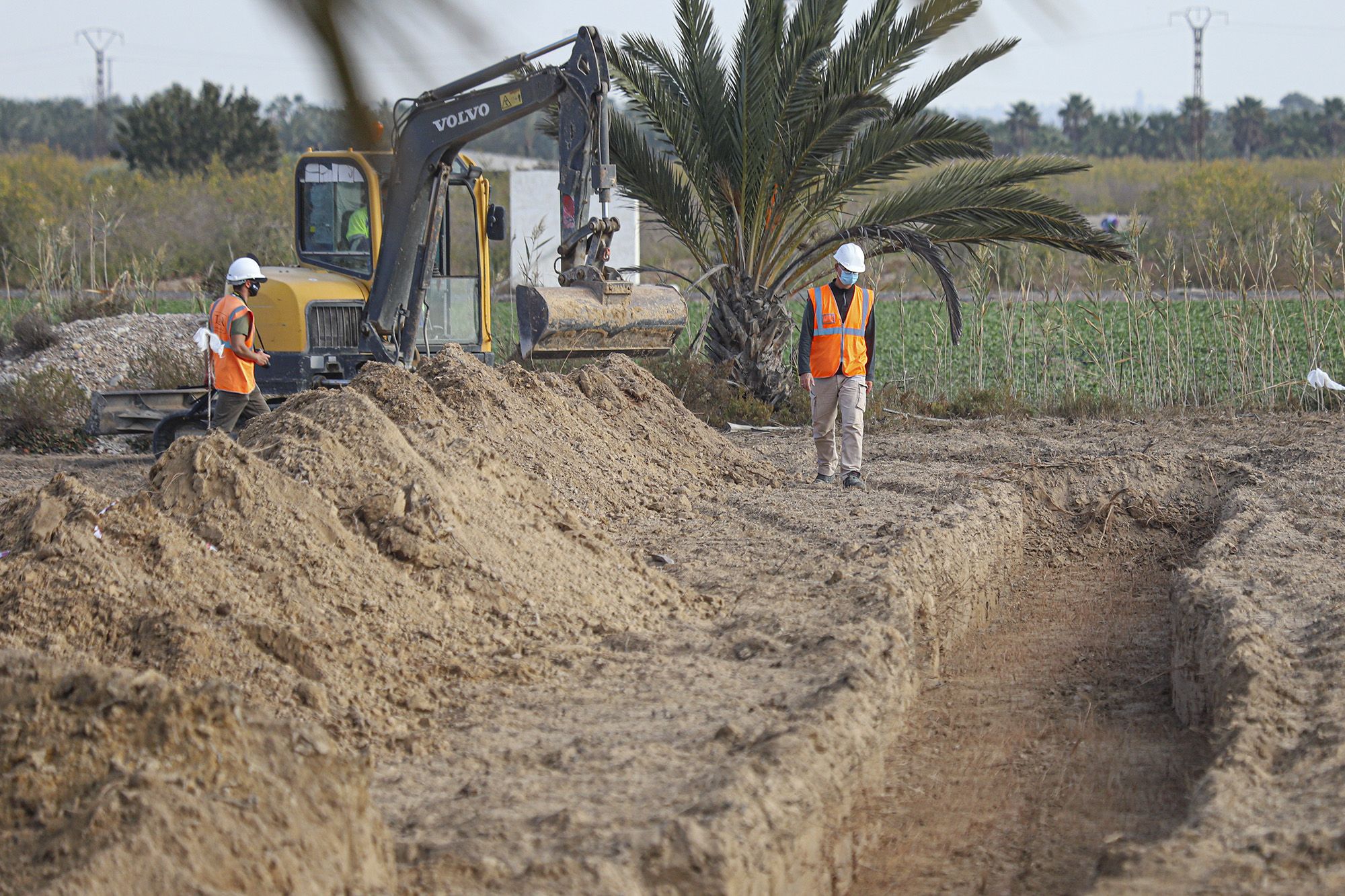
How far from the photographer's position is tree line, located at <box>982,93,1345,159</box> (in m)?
57.4

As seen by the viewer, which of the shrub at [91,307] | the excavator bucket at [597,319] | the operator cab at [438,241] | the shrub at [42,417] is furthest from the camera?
the shrub at [91,307]

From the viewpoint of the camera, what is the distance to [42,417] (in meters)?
12.9

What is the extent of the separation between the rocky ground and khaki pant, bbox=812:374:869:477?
2.41 ft

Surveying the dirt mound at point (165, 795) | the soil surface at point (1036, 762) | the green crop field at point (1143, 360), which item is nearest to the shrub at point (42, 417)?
the green crop field at point (1143, 360)

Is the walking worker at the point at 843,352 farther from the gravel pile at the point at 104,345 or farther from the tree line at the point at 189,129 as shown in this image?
the gravel pile at the point at 104,345

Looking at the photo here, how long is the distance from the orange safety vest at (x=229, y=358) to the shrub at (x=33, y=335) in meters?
8.52

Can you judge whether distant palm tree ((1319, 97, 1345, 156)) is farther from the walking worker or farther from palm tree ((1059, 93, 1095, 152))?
the walking worker

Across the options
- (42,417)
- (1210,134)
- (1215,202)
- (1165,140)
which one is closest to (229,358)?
(42,417)

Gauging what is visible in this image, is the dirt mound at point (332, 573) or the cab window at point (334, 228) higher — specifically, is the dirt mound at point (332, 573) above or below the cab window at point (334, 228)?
below

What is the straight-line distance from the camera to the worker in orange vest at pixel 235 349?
9.47 m

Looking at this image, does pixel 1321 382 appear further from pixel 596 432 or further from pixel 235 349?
pixel 235 349

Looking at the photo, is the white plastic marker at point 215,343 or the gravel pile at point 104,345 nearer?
the white plastic marker at point 215,343

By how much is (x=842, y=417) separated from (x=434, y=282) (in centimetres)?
432

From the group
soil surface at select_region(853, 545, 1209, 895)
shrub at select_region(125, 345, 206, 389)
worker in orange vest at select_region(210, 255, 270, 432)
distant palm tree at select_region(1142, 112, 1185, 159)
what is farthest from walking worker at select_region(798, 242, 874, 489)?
distant palm tree at select_region(1142, 112, 1185, 159)
